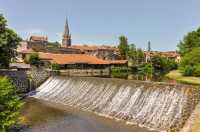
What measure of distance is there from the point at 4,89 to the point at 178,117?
1524cm

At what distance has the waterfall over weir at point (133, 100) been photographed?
23891 millimetres

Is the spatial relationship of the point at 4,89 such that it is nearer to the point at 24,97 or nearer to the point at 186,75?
the point at 24,97

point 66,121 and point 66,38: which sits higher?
point 66,38

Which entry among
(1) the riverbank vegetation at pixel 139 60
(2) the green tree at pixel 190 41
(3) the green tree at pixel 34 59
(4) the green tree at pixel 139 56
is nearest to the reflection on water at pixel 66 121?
(3) the green tree at pixel 34 59

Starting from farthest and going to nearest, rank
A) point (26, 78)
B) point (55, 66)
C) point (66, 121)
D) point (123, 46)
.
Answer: point (123, 46) → point (55, 66) → point (26, 78) → point (66, 121)

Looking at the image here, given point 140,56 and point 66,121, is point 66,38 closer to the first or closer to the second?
point 140,56

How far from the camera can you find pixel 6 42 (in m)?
39.1

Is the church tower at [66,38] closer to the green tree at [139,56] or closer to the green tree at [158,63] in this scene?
the green tree at [139,56]

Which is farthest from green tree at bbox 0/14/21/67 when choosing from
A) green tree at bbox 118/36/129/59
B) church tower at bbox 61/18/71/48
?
church tower at bbox 61/18/71/48

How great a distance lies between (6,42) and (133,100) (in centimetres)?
2213

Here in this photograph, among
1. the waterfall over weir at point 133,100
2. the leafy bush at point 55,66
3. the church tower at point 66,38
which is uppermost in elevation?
the church tower at point 66,38

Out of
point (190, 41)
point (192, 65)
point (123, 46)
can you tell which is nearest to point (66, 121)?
point (192, 65)

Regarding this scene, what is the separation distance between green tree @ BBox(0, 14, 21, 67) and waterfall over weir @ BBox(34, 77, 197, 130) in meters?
8.88

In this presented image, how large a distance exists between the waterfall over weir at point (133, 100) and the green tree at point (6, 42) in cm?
Result: 888
